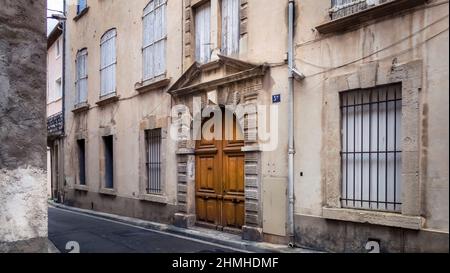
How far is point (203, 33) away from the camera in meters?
10.4

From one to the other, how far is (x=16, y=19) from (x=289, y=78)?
4.72 meters

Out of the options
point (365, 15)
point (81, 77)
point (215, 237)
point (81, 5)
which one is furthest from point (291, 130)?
point (81, 5)

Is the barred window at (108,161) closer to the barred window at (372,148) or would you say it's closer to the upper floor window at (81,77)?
the upper floor window at (81,77)

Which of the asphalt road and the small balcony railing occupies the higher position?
the small balcony railing

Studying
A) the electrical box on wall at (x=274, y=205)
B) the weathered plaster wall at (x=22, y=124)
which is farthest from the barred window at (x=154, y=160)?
the weathered plaster wall at (x=22, y=124)

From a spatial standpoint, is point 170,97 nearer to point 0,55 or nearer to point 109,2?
point 109,2

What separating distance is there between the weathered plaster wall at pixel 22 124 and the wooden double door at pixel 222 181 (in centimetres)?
529

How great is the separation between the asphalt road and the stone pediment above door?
10.4ft

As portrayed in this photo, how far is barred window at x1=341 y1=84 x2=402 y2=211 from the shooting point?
650 cm

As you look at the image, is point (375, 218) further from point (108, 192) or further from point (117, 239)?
point (108, 192)

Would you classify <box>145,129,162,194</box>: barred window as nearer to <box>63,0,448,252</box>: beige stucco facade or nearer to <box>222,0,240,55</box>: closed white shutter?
<box>63,0,448,252</box>: beige stucco facade

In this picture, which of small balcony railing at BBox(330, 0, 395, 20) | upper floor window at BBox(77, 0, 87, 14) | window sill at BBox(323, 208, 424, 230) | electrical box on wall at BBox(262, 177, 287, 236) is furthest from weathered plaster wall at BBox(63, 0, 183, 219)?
window sill at BBox(323, 208, 424, 230)

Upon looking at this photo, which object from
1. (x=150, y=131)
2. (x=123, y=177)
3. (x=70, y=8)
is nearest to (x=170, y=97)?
(x=150, y=131)

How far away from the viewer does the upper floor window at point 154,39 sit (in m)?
11.8
